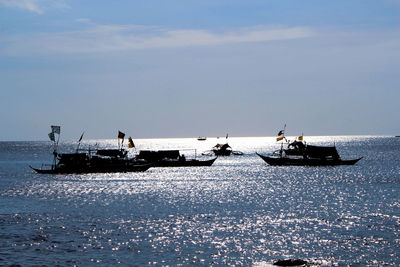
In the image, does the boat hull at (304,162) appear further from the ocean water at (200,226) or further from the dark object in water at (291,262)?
the dark object in water at (291,262)

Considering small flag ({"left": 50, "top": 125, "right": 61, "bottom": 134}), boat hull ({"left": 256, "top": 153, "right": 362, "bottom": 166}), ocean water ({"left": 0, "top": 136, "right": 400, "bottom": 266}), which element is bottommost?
ocean water ({"left": 0, "top": 136, "right": 400, "bottom": 266})

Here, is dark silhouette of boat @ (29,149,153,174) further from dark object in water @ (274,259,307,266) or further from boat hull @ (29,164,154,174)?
dark object in water @ (274,259,307,266)

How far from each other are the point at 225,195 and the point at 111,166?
129 ft

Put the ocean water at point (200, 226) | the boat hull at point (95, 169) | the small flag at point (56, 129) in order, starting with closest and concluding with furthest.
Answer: the ocean water at point (200, 226)
the small flag at point (56, 129)
the boat hull at point (95, 169)

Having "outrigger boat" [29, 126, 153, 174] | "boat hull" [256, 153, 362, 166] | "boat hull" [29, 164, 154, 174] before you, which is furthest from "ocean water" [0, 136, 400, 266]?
"boat hull" [256, 153, 362, 166]

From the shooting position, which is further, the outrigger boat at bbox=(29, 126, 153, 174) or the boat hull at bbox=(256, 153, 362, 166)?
the boat hull at bbox=(256, 153, 362, 166)

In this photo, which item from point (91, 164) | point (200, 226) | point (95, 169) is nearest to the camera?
point (200, 226)

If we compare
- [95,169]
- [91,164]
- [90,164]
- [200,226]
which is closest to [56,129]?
[90,164]

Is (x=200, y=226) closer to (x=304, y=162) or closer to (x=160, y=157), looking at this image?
(x=160, y=157)

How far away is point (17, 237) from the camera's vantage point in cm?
3509

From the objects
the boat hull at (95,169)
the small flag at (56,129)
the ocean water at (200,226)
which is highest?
the small flag at (56,129)


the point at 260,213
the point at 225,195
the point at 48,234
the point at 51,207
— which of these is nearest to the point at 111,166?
the point at 225,195

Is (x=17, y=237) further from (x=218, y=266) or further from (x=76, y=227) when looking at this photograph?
(x=218, y=266)

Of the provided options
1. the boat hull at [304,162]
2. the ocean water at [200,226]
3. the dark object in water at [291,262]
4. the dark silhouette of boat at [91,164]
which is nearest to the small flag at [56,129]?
the dark silhouette of boat at [91,164]
